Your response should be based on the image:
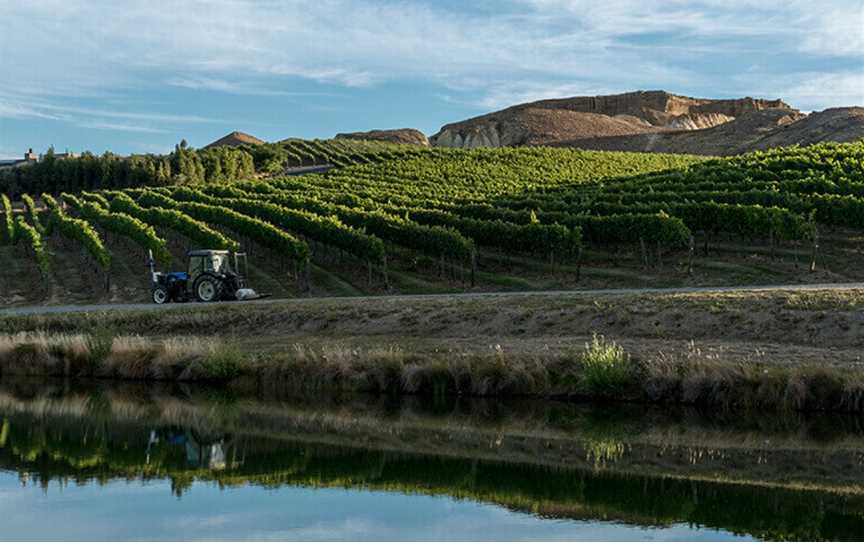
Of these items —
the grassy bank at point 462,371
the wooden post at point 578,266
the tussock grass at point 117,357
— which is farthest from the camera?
the wooden post at point 578,266

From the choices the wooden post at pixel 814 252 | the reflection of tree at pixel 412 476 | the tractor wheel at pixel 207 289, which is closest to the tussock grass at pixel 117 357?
the reflection of tree at pixel 412 476

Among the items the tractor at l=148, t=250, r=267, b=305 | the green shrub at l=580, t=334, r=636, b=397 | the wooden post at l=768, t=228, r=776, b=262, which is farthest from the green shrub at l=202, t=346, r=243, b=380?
the wooden post at l=768, t=228, r=776, b=262

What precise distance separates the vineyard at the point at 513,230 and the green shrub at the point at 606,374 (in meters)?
23.3

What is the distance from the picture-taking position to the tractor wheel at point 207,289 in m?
40.1

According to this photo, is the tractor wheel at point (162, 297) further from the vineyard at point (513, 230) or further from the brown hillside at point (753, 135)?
the brown hillside at point (753, 135)

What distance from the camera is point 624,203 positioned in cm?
5900

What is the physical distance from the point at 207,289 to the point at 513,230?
678 inches

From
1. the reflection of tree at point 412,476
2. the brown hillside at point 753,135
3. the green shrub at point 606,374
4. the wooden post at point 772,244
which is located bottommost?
the reflection of tree at point 412,476

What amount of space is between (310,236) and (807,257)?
2542cm

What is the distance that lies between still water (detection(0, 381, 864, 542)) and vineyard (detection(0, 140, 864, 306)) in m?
25.3

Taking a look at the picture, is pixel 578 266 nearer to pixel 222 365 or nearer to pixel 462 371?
pixel 222 365

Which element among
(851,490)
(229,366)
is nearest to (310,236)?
(229,366)

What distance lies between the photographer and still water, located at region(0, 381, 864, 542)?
13758 mm

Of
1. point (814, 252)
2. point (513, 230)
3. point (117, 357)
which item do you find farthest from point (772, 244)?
point (117, 357)
